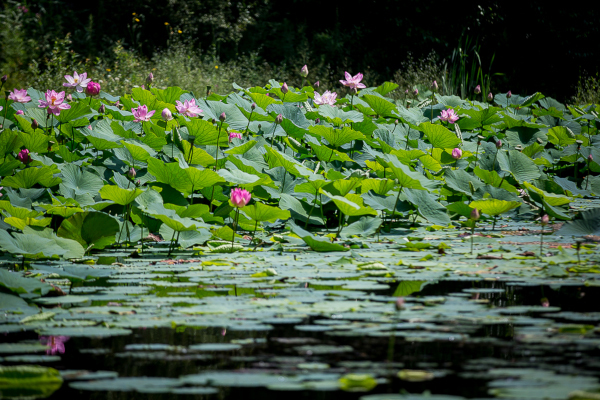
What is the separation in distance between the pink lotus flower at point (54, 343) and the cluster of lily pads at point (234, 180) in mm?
756

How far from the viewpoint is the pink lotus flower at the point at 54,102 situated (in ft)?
10.8

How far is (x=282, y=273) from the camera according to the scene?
2049 mm

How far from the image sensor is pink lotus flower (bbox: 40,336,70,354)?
134 cm

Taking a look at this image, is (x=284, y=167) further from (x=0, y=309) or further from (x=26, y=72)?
(x=26, y=72)

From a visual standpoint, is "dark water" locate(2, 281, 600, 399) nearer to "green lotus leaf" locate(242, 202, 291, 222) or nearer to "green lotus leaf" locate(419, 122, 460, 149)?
"green lotus leaf" locate(242, 202, 291, 222)

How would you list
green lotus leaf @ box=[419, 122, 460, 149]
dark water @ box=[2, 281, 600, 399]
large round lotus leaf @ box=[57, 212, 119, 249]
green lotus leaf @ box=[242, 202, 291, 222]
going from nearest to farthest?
1. dark water @ box=[2, 281, 600, 399]
2. large round lotus leaf @ box=[57, 212, 119, 249]
3. green lotus leaf @ box=[242, 202, 291, 222]
4. green lotus leaf @ box=[419, 122, 460, 149]

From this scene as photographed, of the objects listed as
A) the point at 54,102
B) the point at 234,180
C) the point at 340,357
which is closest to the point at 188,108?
the point at 54,102

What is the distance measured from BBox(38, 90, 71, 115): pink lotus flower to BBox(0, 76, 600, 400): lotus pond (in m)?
0.01

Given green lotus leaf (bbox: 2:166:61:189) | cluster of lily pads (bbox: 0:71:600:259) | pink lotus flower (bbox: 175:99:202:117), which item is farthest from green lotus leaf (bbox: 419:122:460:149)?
green lotus leaf (bbox: 2:166:61:189)

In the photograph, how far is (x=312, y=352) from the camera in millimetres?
1302

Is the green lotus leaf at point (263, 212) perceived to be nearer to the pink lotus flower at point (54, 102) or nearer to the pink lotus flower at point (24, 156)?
the pink lotus flower at point (24, 156)

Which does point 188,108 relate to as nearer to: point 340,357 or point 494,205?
point 494,205

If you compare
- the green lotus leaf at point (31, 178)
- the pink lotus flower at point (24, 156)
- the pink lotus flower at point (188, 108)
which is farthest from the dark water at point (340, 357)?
the pink lotus flower at point (188, 108)

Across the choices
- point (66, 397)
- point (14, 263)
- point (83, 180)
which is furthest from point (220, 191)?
point (66, 397)
